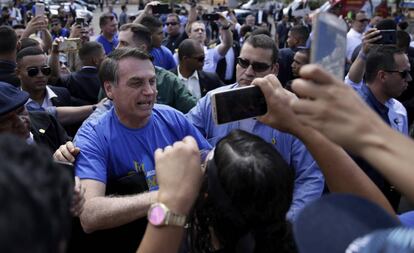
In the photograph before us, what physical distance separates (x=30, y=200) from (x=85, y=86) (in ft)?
13.1

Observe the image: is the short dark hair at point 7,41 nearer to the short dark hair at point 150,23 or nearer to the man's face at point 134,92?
the short dark hair at point 150,23

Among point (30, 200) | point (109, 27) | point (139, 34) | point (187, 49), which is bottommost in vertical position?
point (109, 27)

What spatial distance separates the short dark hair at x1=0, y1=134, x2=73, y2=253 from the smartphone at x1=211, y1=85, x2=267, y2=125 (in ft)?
2.94

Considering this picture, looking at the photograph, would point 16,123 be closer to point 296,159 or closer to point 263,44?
point 296,159

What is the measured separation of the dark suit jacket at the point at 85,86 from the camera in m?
4.65

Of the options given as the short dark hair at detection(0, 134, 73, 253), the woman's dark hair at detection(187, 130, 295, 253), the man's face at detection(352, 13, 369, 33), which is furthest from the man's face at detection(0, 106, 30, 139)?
the man's face at detection(352, 13, 369, 33)

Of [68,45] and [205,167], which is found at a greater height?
[205,167]

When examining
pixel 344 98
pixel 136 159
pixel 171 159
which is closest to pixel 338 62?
pixel 344 98

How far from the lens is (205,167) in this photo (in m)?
1.67

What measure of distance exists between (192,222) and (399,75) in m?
3.15

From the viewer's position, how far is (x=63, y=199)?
35.8 inches

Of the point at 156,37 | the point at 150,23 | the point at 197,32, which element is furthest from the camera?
the point at 197,32

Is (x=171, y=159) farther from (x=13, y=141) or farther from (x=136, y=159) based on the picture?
(x=136, y=159)

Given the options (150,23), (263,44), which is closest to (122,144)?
(263,44)
